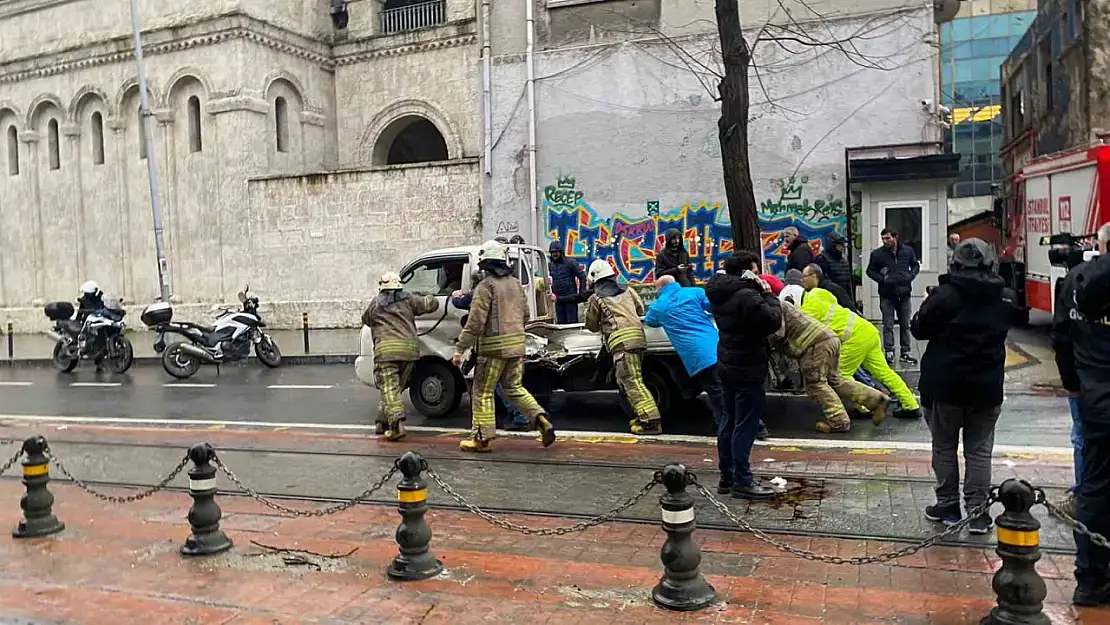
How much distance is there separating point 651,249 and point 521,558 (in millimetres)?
13473

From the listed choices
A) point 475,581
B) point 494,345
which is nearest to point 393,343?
point 494,345

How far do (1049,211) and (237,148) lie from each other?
60.6 ft

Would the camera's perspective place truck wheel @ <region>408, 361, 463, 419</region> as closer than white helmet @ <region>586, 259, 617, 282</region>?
No

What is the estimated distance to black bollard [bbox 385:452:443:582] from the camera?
5.18m

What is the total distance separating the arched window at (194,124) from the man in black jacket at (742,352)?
2109 centimetres

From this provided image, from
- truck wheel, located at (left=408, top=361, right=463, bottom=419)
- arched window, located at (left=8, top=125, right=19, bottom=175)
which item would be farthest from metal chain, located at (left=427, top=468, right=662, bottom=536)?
arched window, located at (left=8, top=125, right=19, bottom=175)

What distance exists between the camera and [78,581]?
5504 millimetres

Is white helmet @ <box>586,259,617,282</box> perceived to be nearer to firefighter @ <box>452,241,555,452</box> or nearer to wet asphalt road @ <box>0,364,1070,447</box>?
firefighter @ <box>452,241,555,452</box>

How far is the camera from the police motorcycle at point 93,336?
16.5 meters

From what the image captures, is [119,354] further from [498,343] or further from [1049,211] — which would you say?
[1049,211]

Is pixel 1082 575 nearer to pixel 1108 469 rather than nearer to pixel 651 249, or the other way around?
pixel 1108 469

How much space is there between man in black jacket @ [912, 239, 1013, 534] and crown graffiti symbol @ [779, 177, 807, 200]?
39.7ft

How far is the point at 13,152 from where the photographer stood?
2786 cm

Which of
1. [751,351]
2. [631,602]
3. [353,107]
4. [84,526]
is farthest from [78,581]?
[353,107]
